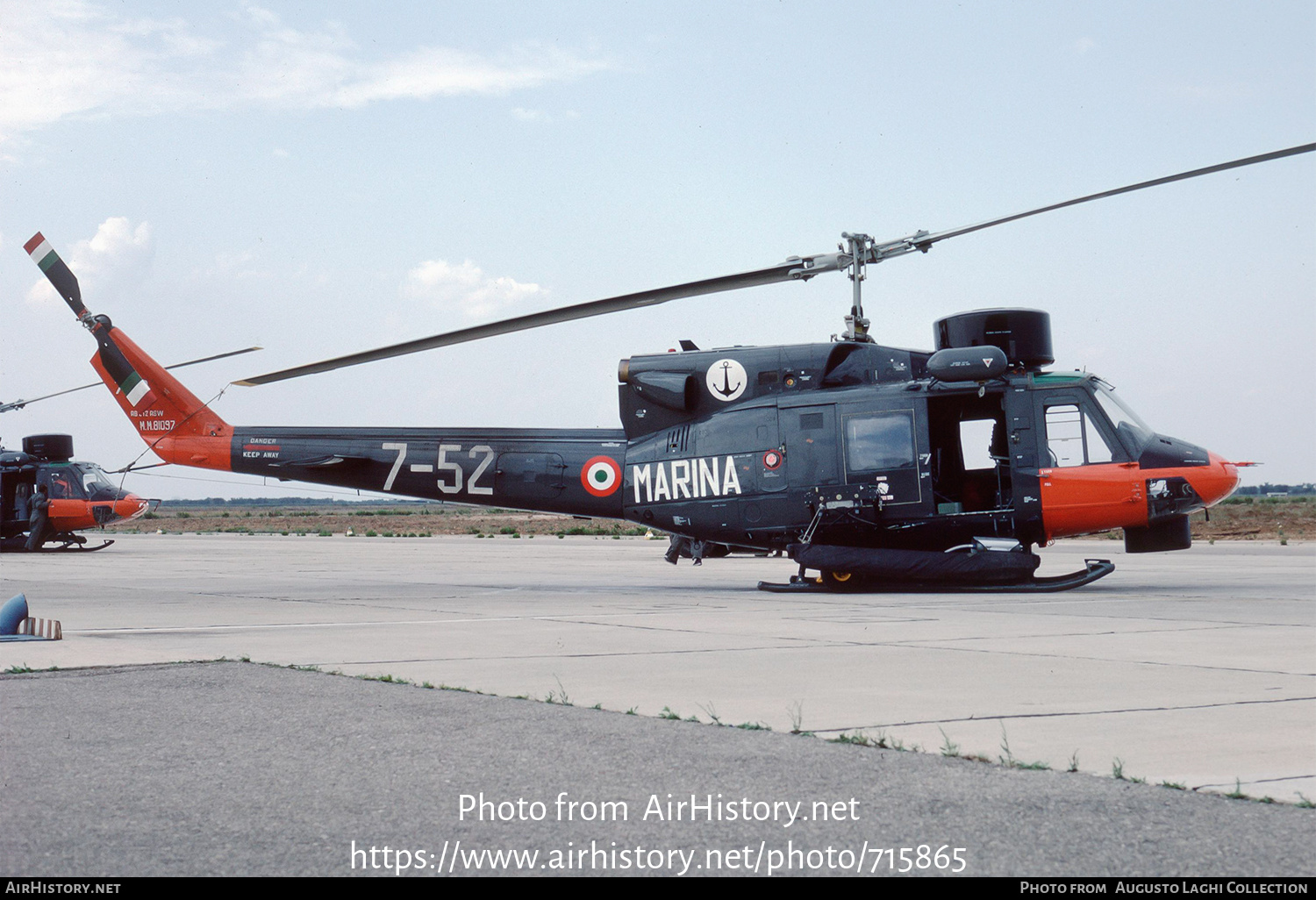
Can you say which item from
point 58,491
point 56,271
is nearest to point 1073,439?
point 56,271

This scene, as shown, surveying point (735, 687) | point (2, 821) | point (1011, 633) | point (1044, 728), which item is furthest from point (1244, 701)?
point (2, 821)

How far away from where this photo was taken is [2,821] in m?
3.62

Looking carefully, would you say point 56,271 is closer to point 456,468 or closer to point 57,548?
point 456,468

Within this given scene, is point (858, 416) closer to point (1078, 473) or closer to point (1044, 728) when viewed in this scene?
point (1078, 473)

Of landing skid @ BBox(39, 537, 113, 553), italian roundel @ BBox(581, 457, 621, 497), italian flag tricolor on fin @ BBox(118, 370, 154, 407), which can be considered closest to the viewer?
italian roundel @ BBox(581, 457, 621, 497)

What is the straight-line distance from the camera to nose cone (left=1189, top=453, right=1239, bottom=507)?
44.1ft

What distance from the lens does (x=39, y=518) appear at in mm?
31750

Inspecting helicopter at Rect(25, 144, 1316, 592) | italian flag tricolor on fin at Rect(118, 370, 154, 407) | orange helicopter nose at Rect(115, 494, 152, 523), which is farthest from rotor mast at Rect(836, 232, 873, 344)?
orange helicopter nose at Rect(115, 494, 152, 523)

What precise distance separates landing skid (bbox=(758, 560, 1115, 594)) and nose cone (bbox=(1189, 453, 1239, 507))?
1.34m

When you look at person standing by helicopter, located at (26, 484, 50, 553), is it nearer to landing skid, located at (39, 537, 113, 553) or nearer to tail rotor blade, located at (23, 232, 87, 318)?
landing skid, located at (39, 537, 113, 553)

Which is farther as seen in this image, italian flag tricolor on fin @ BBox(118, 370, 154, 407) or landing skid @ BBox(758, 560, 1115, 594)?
italian flag tricolor on fin @ BBox(118, 370, 154, 407)

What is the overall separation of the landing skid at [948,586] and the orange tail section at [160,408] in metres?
8.77

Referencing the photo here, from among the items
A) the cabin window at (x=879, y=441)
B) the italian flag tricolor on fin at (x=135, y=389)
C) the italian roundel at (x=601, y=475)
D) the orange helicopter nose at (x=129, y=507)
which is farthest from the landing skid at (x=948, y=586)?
the orange helicopter nose at (x=129, y=507)

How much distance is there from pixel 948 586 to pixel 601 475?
4754mm
